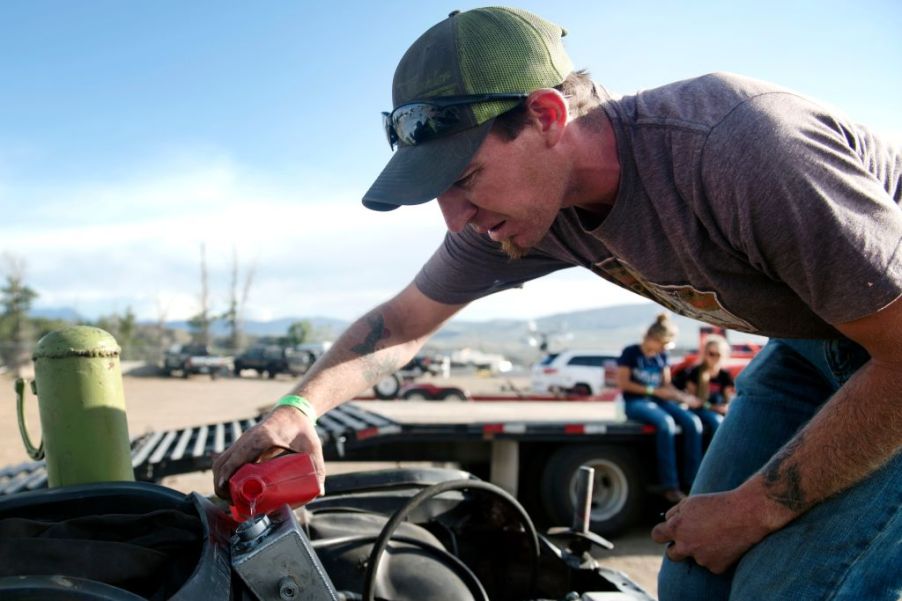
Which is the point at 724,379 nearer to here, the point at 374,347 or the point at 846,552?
the point at 374,347

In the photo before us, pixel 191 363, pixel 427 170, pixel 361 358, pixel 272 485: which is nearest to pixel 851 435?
pixel 427 170

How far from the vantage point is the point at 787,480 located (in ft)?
5.47

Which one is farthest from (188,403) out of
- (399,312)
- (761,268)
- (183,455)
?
(761,268)

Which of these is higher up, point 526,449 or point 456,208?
A: point 456,208

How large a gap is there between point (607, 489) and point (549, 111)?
17.2 ft

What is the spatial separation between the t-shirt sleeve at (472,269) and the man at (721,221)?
12.6 inches

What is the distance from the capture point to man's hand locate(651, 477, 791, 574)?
1707mm

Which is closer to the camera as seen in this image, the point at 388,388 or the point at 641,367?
the point at 641,367

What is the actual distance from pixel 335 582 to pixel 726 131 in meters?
1.40

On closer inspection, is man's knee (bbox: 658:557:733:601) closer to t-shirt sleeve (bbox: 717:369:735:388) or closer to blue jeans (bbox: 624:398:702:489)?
blue jeans (bbox: 624:398:702:489)

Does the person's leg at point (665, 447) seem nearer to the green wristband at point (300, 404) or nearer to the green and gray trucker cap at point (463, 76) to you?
the green wristband at point (300, 404)

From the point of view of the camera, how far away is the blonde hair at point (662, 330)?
665cm

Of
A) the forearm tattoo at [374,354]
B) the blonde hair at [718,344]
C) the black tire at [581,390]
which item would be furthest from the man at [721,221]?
the black tire at [581,390]

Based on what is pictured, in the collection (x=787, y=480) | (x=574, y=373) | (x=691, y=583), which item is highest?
(x=787, y=480)
